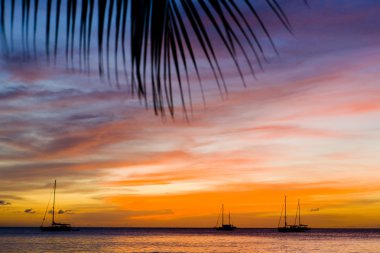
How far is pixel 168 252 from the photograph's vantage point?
239ft

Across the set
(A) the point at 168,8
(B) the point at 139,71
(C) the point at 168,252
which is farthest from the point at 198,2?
(C) the point at 168,252

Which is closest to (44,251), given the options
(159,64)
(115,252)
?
(115,252)

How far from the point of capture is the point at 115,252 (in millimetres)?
72812

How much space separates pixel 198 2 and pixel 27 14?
0.33m

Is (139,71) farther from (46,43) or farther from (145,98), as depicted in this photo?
(46,43)

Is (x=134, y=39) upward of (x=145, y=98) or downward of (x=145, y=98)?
upward

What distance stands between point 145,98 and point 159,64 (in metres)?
0.09

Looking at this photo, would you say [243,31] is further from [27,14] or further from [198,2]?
[27,14]

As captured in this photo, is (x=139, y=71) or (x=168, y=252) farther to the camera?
(x=168, y=252)

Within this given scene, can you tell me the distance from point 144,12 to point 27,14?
220 millimetres

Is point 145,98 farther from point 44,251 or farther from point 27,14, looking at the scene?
point 44,251

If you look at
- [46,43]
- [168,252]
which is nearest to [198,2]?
[46,43]

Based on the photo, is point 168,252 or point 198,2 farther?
point 168,252

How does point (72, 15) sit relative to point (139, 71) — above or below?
above
